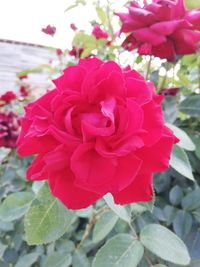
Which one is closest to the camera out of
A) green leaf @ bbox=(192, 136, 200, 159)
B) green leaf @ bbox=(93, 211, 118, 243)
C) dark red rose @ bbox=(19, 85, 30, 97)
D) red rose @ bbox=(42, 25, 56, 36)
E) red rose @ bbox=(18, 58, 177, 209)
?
red rose @ bbox=(18, 58, 177, 209)

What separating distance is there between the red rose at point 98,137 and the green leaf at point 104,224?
0.72 feet

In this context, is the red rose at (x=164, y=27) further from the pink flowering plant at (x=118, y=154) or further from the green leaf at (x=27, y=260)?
the green leaf at (x=27, y=260)

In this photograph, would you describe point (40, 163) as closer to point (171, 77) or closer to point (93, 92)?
point (93, 92)

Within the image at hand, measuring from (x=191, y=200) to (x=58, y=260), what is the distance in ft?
0.74

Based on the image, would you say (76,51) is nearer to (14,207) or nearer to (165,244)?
(14,207)

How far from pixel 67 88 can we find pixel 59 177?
0.08 metres


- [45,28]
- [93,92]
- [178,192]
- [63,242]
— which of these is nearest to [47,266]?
[63,242]

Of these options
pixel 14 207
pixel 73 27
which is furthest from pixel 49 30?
pixel 14 207

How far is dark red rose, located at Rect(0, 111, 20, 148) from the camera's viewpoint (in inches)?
37.1

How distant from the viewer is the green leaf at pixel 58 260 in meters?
0.61

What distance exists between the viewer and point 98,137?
1.10ft

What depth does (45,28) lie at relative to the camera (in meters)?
1.14

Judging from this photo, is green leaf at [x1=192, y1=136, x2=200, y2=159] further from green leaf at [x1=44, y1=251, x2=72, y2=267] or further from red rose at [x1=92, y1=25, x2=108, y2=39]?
red rose at [x1=92, y1=25, x2=108, y2=39]

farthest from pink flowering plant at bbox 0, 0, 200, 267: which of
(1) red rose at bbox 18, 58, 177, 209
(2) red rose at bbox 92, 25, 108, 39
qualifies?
(2) red rose at bbox 92, 25, 108, 39
